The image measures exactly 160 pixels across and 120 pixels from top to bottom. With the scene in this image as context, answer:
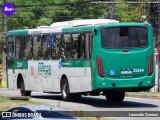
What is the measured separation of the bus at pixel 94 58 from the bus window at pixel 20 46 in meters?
1.01

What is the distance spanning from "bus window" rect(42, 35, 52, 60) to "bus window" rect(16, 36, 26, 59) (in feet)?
6.62

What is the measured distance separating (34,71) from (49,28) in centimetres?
232

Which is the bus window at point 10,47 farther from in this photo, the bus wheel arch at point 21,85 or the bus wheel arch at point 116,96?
the bus wheel arch at point 116,96

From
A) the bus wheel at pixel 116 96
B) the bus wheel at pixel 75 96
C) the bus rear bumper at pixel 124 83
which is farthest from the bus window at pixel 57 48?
the bus rear bumper at pixel 124 83

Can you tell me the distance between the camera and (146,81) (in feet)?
78.2

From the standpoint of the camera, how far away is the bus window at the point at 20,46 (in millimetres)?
29641

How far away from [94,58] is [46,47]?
4379 millimetres

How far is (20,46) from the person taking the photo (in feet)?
98.1

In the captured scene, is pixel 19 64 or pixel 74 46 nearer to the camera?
pixel 74 46

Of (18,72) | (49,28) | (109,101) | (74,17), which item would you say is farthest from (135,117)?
(74,17)

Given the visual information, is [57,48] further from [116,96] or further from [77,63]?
[116,96]

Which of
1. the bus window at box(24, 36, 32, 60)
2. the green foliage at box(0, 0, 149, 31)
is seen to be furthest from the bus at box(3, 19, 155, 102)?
the green foliage at box(0, 0, 149, 31)

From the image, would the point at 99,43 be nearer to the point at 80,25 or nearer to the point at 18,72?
the point at 80,25

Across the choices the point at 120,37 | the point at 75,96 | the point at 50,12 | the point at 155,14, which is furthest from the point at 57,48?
the point at 50,12
